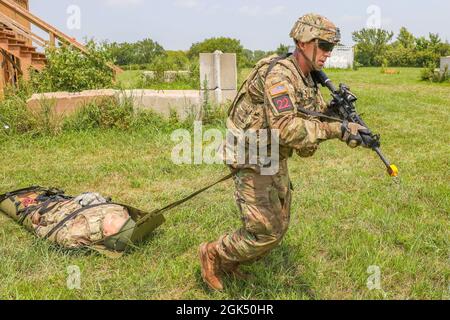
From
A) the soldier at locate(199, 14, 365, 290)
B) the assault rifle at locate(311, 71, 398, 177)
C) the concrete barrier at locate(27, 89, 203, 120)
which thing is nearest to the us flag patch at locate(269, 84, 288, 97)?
the soldier at locate(199, 14, 365, 290)

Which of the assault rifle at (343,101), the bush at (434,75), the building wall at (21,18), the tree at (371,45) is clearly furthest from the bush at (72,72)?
the tree at (371,45)

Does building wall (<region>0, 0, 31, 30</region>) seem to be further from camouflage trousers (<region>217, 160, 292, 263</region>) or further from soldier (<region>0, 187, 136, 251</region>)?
camouflage trousers (<region>217, 160, 292, 263</region>)

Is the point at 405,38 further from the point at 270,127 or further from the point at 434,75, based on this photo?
the point at 270,127

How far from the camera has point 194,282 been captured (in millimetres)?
3205

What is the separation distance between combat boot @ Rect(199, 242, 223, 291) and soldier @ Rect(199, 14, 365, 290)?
1 cm

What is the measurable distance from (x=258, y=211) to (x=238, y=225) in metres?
1.30

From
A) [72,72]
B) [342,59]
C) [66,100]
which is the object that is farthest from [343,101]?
[342,59]

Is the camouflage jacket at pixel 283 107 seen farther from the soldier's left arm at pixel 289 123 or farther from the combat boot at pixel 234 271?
the combat boot at pixel 234 271

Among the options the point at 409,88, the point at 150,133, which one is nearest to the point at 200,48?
the point at 409,88

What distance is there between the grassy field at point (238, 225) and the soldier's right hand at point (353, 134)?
112cm

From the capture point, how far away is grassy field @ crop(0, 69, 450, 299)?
312 centimetres

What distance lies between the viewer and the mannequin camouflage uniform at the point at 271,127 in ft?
8.23

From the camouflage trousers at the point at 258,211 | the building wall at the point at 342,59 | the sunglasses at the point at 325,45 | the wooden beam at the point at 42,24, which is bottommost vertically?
the camouflage trousers at the point at 258,211

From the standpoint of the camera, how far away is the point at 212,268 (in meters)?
3.04
